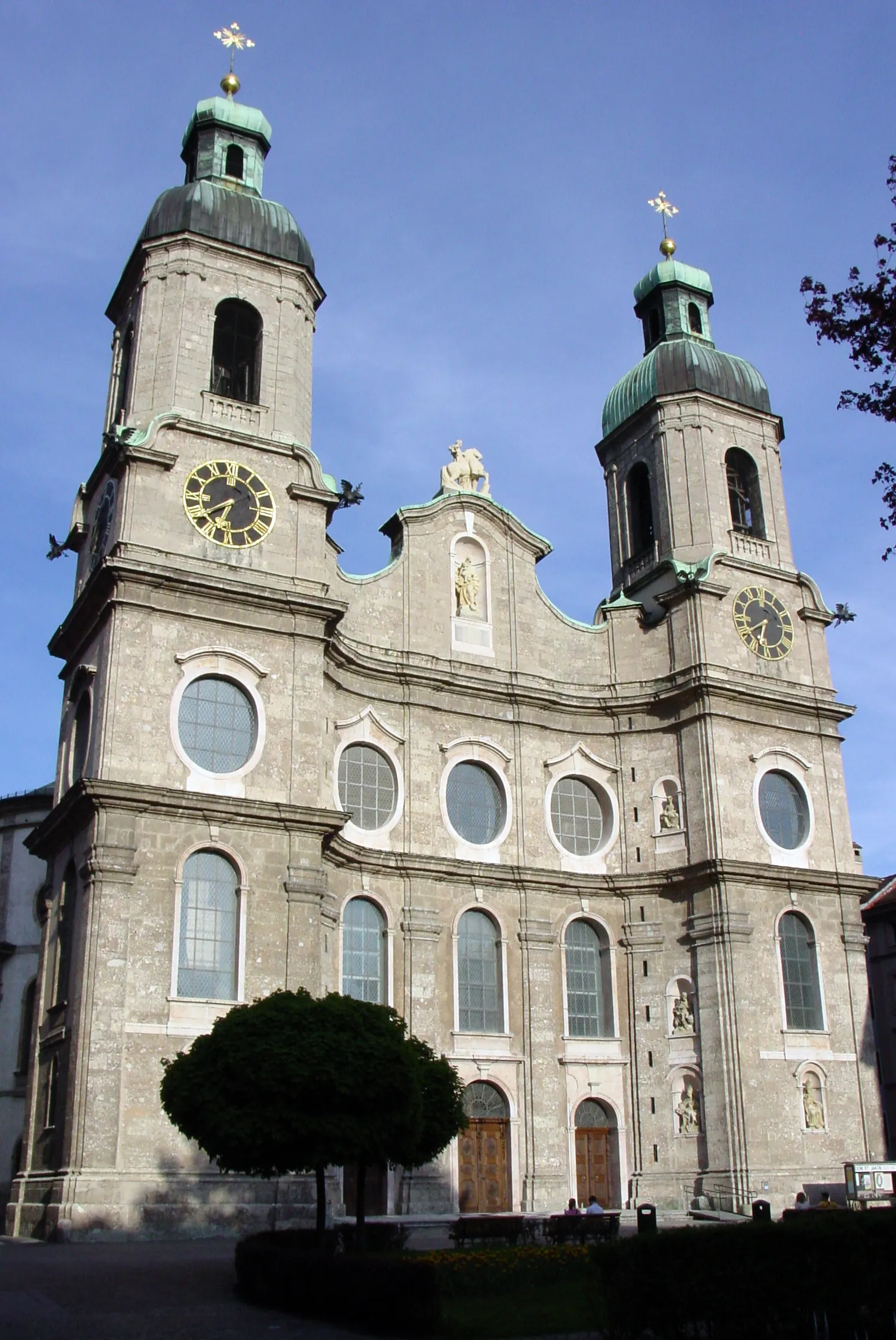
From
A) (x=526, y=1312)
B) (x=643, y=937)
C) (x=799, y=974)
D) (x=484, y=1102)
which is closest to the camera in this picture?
(x=526, y=1312)

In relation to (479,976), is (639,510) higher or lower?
higher

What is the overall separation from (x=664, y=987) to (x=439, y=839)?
703 centimetres

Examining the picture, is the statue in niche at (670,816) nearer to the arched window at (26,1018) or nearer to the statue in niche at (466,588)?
the statue in niche at (466,588)

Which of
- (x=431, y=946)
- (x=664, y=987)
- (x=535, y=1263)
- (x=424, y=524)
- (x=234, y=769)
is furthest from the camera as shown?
(x=424, y=524)

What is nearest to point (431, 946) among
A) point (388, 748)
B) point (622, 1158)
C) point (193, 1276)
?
point (388, 748)

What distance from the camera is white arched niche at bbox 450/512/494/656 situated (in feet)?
118

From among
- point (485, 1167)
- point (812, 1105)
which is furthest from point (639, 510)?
point (485, 1167)

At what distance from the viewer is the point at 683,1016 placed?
33.5 m

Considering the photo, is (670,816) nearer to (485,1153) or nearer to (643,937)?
(643,937)

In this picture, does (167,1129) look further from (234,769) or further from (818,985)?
(818,985)

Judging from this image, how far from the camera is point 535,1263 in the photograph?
1802 cm

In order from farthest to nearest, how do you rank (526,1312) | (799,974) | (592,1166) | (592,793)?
(592,793) < (799,974) < (592,1166) < (526,1312)

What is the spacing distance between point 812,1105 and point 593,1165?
5.68m

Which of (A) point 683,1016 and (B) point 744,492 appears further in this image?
(B) point 744,492
